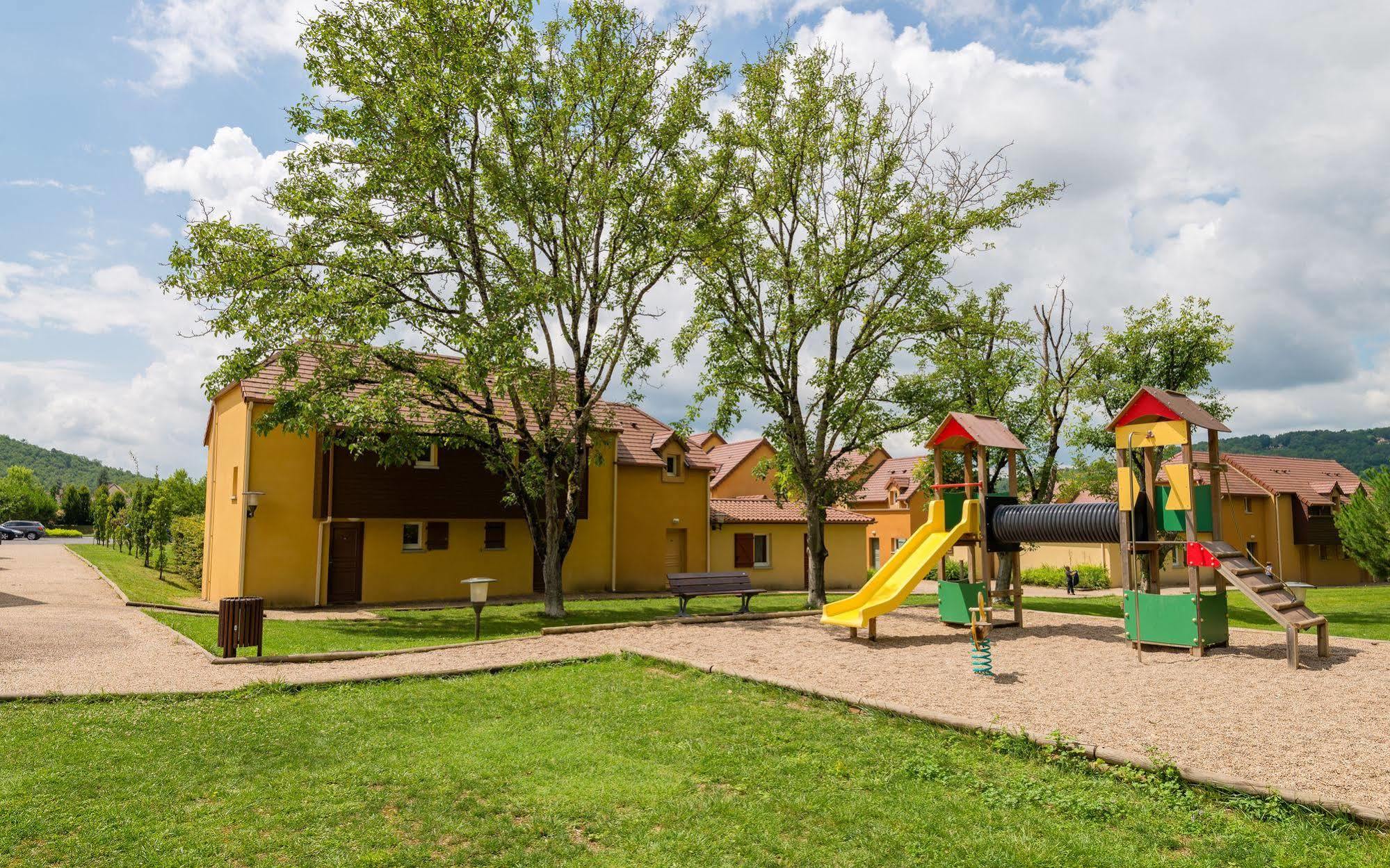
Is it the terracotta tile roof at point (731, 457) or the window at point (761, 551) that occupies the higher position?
the terracotta tile roof at point (731, 457)

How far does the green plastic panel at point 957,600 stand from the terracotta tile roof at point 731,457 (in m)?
25.6

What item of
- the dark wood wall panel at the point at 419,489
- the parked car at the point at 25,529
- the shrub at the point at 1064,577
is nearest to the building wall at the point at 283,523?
the dark wood wall panel at the point at 419,489

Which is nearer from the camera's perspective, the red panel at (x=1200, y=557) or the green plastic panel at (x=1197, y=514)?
the red panel at (x=1200, y=557)

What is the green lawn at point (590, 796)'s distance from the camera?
18.2 ft

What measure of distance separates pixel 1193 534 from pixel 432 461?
68.4ft

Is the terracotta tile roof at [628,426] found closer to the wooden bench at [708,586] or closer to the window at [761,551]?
the window at [761,551]

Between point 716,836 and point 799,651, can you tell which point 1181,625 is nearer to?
point 799,651

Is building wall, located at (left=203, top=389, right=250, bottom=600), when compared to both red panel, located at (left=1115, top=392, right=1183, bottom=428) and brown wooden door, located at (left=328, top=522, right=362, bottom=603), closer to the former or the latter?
brown wooden door, located at (left=328, top=522, right=362, bottom=603)

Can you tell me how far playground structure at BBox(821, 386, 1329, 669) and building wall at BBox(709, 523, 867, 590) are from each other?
16685 mm

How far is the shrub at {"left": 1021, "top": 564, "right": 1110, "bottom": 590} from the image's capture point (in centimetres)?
4112

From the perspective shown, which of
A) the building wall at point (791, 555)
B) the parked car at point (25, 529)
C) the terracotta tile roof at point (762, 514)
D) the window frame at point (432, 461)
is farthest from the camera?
the parked car at point (25, 529)

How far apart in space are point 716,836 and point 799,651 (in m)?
8.54

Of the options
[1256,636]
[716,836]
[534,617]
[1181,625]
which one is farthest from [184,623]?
[1256,636]

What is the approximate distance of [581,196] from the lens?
20.8m
